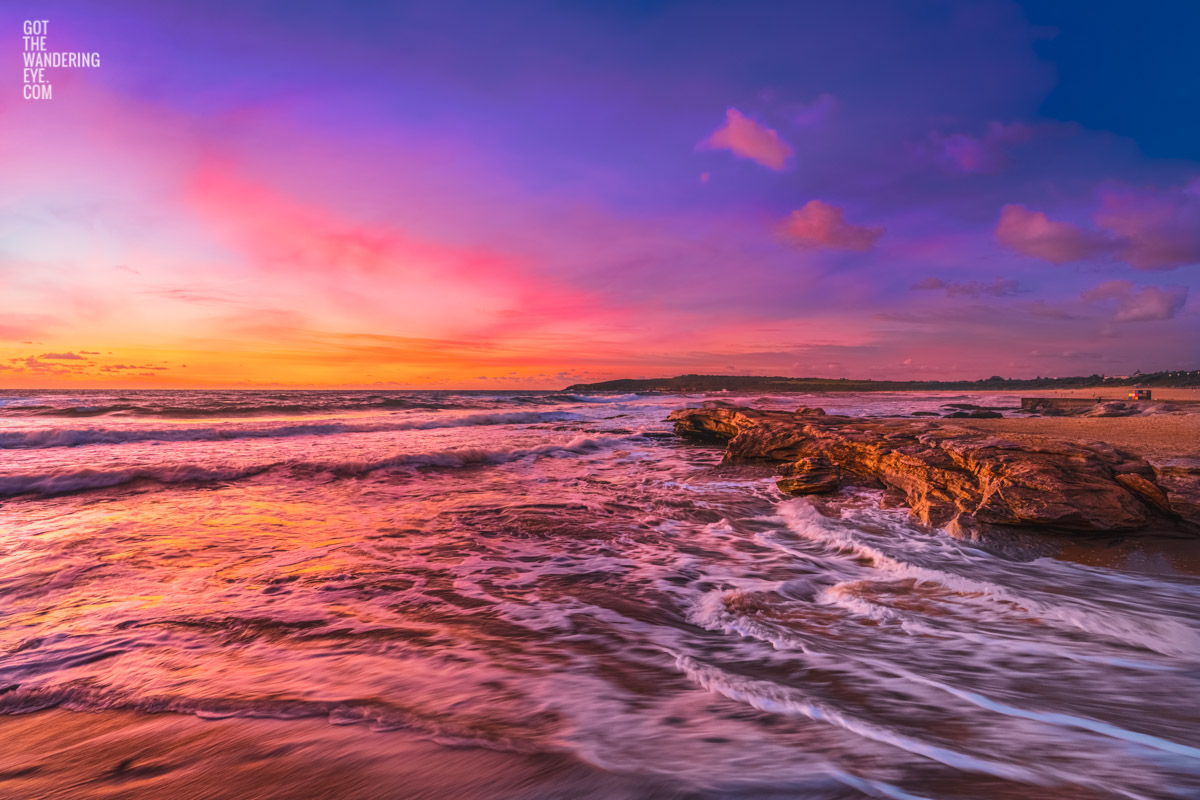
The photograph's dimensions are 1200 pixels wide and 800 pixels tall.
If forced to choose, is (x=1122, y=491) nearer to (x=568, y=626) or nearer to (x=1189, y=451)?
(x=1189, y=451)

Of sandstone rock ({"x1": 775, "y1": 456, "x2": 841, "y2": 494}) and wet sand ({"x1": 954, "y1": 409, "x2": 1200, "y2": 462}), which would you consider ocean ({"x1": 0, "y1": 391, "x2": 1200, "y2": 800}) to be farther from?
wet sand ({"x1": 954, "y1": 409, "x2": 1200, "y2": 462})

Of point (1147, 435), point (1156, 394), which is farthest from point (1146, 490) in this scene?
point (1156, 394)

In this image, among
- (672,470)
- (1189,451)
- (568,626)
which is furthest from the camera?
(672,470)

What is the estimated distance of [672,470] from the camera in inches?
460

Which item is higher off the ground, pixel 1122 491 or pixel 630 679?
pixel 1122 491

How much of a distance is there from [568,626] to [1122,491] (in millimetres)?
6888

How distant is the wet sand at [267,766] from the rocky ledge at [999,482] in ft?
19.5

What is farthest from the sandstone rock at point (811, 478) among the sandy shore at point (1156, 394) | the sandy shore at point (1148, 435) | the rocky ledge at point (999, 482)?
the sandy shore at point (1156, 394)

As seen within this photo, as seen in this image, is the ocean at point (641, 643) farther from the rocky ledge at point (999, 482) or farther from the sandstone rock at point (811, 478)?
the sandstone rock at point (811, 478)

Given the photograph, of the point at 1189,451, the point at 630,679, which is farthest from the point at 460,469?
the point at 1189,451

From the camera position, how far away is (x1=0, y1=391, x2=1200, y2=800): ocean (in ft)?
7.67

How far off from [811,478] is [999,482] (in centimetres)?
304

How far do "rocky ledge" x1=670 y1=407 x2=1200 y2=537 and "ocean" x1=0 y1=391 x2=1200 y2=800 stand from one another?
2.06 feet

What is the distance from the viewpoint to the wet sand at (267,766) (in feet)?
7.12
